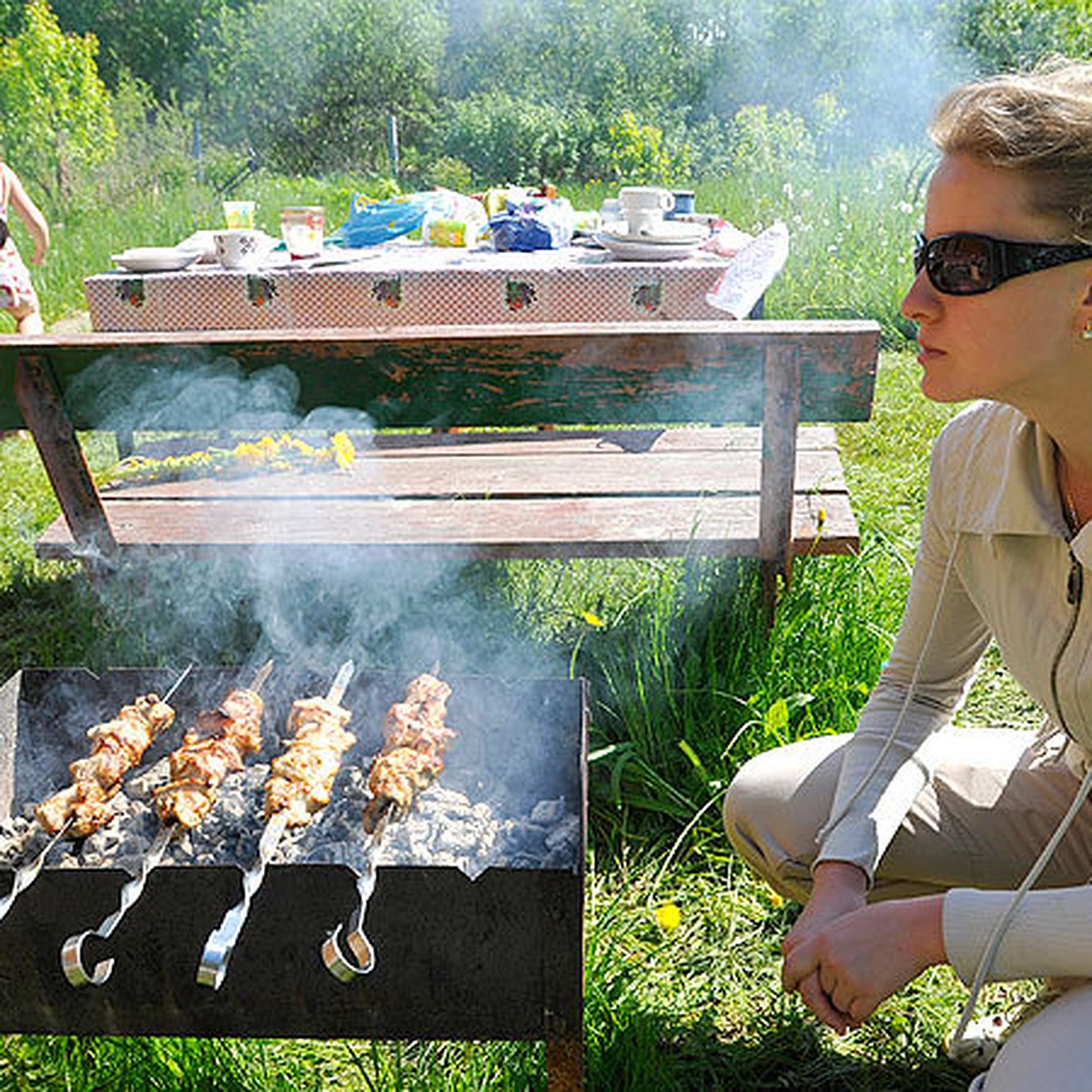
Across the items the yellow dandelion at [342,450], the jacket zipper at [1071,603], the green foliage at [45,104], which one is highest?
the jacket zipper at [1071,603]

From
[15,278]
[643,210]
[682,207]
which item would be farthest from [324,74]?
[643,210]

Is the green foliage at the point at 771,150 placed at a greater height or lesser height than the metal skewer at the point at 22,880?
lesser

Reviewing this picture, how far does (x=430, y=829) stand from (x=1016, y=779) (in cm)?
107

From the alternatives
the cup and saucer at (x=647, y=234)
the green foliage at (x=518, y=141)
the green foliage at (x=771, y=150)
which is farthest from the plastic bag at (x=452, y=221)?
the green foliage at (x=518, y=141)

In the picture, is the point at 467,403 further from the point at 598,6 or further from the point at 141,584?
the point at 598,6

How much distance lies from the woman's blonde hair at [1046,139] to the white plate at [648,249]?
3263mm

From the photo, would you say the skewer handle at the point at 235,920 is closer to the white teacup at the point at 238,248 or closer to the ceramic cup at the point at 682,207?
the white teacup at the point at 238,248

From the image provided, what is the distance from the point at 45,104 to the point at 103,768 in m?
15.3

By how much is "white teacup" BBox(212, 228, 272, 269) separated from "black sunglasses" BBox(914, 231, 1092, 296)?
367 cm

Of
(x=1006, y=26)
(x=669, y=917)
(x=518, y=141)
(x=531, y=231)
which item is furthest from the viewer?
(x=518, y=141)

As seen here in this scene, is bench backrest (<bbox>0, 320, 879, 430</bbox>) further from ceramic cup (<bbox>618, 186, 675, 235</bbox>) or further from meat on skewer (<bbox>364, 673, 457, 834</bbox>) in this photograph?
ceramic cup (<bbox>618, 186, 675, 235</bbox>)

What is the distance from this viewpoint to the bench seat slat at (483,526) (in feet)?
9.70

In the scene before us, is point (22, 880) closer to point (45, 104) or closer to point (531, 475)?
point (531, 475)

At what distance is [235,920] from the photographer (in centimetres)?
147
